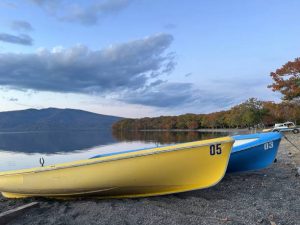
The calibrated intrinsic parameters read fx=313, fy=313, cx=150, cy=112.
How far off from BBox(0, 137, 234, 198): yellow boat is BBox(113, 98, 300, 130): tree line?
43695 mm

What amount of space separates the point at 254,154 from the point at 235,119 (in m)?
71.1

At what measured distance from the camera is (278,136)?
1107cm

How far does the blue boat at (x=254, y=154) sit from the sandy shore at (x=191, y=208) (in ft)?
4.86

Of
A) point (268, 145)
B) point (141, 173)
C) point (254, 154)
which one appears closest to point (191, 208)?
point (141, 173)

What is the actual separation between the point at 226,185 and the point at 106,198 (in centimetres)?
351

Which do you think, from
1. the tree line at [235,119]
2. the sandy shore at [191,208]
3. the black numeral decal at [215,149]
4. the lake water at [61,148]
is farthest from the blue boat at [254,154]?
the tree line at [235,119]

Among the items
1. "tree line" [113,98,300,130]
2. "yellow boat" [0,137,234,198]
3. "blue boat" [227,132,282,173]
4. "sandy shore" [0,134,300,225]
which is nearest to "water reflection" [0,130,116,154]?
"blue boat" [227,132,282,173]

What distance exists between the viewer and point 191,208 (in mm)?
6781

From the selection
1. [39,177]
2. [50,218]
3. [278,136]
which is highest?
[278,136]

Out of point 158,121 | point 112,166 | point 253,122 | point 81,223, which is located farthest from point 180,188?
point 158,121

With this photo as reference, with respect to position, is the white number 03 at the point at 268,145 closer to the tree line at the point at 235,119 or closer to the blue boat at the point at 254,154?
the blue boat at the point at 254,154

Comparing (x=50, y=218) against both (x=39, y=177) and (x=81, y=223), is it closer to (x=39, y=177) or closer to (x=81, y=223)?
(x=81, y=223)

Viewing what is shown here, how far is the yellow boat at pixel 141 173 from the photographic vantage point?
7285 millimetres

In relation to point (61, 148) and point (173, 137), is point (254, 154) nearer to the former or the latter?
point (61, 148)
